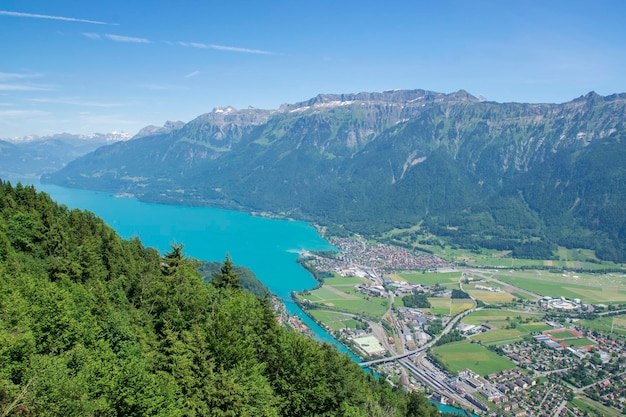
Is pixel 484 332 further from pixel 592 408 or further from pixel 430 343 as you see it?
pixel 592 408

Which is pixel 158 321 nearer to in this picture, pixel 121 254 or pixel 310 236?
pixel 121 254

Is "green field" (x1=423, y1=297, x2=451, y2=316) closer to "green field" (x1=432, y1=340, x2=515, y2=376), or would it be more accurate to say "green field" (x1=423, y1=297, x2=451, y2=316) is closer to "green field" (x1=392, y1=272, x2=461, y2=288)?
"green field" (x1=392, y1=272, x2=461, y2=288)

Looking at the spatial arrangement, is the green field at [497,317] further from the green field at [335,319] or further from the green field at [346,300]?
the green field at [335,319]

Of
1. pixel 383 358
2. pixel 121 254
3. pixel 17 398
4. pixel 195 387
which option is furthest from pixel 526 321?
pixel 17 398

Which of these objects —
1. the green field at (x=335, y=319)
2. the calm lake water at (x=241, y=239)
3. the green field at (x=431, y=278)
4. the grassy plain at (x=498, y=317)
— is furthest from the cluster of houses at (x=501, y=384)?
the green field at (x=431, y=278)

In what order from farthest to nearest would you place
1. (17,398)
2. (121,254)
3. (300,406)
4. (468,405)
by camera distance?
(468,405), (121,254), (300,406), (17,398)

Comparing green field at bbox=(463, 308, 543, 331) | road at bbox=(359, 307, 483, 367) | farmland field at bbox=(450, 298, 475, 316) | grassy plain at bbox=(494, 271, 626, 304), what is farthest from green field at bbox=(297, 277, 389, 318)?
grassy plain at bbox=(494, 271, 626, 304)
